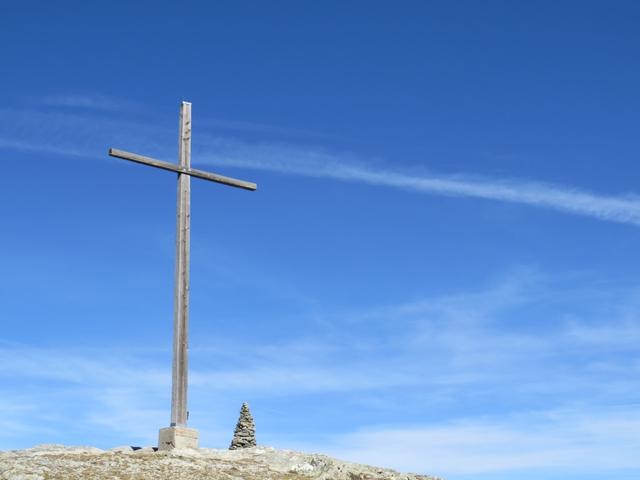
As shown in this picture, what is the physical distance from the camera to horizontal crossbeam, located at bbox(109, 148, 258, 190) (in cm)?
2583

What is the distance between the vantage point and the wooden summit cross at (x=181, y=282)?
2456cm

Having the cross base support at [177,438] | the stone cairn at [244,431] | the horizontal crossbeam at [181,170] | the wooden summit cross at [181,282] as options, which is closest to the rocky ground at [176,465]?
the cross base support at [177,438]

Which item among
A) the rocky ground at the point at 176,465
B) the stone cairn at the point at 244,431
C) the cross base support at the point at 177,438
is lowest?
the rocky ground at the point at 176,465

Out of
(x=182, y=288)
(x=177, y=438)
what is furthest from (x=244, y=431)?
(x=177, y=438)

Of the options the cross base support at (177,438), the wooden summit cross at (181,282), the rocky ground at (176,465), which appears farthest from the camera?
the wooden summit cross at (181,282)

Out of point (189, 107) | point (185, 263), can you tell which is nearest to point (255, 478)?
point (185, 263)

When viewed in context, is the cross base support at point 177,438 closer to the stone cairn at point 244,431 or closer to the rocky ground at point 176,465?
the rocky ground at point 176,465

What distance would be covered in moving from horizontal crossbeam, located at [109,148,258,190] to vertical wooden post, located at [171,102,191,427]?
21 cm

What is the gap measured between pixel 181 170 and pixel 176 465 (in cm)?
890

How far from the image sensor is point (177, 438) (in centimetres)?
2420

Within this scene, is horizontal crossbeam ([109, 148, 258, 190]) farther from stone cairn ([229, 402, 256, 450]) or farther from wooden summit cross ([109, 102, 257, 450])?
stone cairn ([229, 402, 256, 450])

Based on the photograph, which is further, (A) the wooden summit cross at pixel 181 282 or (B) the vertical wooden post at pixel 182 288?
(B) the vertical wooden post at pixel 182 288

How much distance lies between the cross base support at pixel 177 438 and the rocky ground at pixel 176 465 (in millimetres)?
406

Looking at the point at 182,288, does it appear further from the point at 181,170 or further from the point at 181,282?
the point at 181,170
